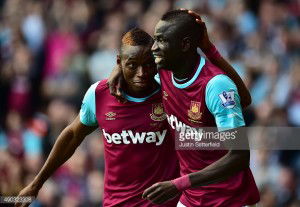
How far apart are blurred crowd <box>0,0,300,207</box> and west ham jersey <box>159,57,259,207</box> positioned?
12.3ft

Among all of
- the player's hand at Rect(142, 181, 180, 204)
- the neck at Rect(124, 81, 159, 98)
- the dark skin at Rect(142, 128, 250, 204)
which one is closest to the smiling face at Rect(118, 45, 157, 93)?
the neck at Rect(124, 81, 159, 98)

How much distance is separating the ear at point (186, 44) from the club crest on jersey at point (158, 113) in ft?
2.27

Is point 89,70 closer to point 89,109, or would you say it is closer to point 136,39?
point 89,109

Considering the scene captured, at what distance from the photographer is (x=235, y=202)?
24.8ft

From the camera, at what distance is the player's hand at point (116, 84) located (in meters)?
7.99

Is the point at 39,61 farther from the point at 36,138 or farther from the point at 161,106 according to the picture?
the point at 161,106

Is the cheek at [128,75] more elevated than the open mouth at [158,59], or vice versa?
the open mouth at [158,59]

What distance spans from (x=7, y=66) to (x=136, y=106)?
7130mm

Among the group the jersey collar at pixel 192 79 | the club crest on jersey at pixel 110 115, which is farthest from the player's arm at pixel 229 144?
the club crest on jersey at pixel 110 115

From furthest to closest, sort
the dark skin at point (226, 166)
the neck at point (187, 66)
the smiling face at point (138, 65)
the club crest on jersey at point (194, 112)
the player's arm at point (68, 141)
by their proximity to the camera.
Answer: the player's arm at point (68, 141), the smiling face at point (138, 65), the neck at point (187, 66), the club crest on jersey at point (194, 112), the dark skin at point (226, 166)

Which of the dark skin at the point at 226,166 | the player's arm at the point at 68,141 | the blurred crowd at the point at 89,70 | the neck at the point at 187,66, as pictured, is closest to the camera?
the dark skin at the point at 226,166

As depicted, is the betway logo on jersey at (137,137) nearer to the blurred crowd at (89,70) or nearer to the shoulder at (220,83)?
the shoulder at (220,83)

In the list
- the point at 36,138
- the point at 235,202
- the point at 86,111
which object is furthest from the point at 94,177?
the point at 235,202

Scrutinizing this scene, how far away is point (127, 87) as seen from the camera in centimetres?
807
